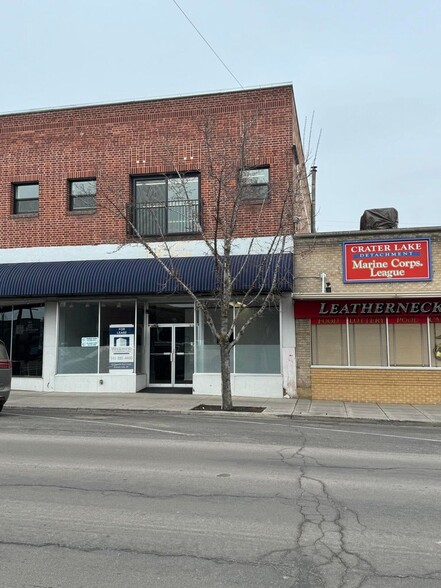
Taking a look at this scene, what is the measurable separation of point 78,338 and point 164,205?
208 inches

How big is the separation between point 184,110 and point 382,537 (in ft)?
51.5

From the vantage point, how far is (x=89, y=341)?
57.9ft

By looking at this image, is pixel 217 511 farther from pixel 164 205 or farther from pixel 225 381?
pixel 164 205

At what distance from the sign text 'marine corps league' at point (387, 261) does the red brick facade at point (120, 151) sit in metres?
2.61

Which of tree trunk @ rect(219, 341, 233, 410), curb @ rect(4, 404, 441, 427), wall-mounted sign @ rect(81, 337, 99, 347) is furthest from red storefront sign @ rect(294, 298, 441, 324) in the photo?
wall-mounted sign @ rect(81, 337, 99, 347)

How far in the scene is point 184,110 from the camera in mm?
17703

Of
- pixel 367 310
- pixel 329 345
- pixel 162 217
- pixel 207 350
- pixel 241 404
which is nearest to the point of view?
pixel 241 404

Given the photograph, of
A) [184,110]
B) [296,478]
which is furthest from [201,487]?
[184,110]

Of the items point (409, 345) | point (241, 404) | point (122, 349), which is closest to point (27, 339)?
point (122, 349)

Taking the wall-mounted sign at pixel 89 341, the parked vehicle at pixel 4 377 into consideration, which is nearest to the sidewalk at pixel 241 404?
the parked vehicle at pixel 4 377

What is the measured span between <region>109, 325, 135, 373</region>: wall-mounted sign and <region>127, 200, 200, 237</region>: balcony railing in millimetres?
3253

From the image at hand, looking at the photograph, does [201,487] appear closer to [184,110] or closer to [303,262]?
[303,262]

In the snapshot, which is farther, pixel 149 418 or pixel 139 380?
pixel 139 380

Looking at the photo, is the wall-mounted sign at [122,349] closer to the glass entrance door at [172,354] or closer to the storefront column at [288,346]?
the glass entrance door at [172,354]
